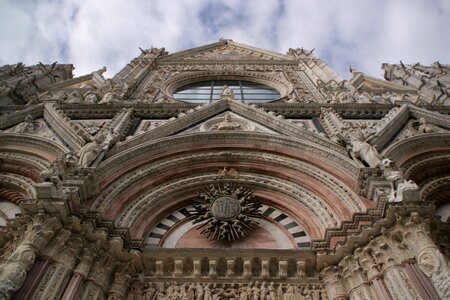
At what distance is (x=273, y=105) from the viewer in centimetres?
1159

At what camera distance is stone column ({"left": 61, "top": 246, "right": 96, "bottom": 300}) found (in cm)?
554

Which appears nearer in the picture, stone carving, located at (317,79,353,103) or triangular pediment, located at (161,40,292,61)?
stone carving, located at (317,79,353,103)

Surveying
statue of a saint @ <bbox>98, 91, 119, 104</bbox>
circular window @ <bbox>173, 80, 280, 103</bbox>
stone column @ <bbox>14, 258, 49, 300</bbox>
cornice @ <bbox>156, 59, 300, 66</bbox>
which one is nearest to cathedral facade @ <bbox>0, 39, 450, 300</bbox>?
stone column @ <bbox>14, 258, 49, 300</bbox>

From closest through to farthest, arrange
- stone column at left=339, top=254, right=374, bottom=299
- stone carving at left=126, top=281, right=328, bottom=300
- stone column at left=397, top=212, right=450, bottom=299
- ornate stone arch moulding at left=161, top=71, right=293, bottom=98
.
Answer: stone column at left=397, top=212, right=450, bottom=299, stone column at left=339, top=254, right=374, bottom=299, stone carving at left=126, top=281, right=328, bottom=300, ornate stone arch moulding at left=161, top=71, right=293, bottom=98

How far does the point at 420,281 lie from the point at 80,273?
4442 millimetres

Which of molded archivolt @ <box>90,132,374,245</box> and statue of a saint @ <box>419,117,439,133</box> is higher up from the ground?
statue of a saint @ <box>419,117,439,133</box>

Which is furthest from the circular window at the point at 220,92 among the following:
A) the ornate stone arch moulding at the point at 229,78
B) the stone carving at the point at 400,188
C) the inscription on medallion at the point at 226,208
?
A: the stone carving at the point at 400,188

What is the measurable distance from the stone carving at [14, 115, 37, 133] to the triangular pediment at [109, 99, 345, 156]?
107 inches

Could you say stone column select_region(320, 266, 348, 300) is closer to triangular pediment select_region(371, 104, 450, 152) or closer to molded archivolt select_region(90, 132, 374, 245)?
molded archivolt select_region(90, 132, 374, 245)

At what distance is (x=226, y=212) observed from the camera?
25.5 feet

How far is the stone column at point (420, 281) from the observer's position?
5080 mm

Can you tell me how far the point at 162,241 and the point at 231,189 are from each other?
5.86 ft

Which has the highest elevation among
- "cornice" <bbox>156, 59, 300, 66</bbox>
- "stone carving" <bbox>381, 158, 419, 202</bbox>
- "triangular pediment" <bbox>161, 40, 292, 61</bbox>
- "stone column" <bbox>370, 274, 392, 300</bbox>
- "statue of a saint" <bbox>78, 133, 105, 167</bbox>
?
"triangular pediment" <bbox>161, 40, 292, 61</bbox>

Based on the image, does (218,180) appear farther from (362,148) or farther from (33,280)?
(33,280)
